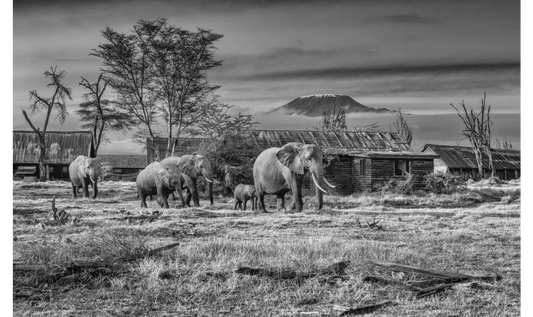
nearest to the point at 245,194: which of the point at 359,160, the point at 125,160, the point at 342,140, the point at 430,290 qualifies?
the point at 430,290

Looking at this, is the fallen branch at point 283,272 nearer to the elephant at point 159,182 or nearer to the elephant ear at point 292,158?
the elephant ear at point 292,158

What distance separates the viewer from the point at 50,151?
2029 inches

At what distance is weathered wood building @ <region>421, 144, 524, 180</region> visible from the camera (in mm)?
53519

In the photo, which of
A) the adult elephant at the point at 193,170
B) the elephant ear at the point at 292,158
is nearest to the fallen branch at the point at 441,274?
the elephant ear at the point at 292,158

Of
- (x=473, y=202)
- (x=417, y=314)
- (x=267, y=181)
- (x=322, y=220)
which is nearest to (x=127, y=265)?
(x=417, y=314)

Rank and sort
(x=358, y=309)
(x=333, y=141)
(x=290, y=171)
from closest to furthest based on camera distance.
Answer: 1. (x=358, y=309)
2. (x=290, y=171)
3. (x=333, y=141)

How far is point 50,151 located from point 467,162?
4245 centimetres

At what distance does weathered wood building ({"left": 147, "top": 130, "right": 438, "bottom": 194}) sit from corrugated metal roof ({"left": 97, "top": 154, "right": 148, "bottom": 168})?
3697cm

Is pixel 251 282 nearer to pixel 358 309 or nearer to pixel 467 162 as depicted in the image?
pixel 358 309

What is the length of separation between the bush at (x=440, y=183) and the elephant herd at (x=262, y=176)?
14.3 meters

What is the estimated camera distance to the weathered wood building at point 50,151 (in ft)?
165

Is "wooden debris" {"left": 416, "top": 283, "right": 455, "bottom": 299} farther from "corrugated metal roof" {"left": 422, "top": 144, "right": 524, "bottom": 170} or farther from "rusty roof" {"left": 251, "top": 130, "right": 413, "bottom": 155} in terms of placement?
"corrugated metal roof" {"left": 422, "top": 144, "right": 524, "bottom": 170}

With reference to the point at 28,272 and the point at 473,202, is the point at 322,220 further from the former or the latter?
the point at 473,202

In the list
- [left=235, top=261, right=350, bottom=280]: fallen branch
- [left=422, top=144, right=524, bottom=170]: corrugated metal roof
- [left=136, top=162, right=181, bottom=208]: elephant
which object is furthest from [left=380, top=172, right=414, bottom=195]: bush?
[left=422, top=144, right=524, bottom=170]: corrugated metal roof
